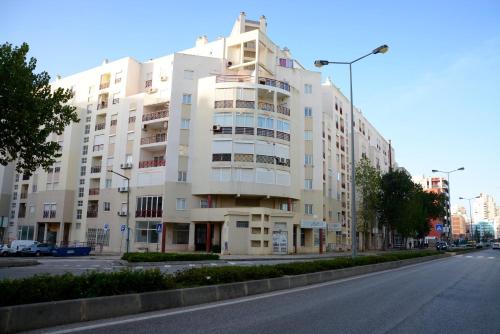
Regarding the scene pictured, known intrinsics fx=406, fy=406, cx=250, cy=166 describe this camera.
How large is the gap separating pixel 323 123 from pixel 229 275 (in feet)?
163

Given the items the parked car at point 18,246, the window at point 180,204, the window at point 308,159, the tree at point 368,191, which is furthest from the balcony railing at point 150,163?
the tree at point 368,191

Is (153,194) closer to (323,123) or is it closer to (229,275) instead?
(323,123)

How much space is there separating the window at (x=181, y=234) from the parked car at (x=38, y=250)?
12853 millimetres

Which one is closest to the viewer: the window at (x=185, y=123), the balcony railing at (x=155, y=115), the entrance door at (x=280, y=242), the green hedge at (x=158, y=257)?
the green hedge at (x=158, y=257)

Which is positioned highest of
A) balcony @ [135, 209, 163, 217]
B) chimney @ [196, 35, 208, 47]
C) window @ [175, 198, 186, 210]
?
chimney @ [196, 35, 208, 47]

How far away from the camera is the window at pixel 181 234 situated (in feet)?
153

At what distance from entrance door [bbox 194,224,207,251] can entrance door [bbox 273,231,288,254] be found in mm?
8662

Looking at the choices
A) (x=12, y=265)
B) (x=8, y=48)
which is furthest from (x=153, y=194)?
(x=8, y=48)

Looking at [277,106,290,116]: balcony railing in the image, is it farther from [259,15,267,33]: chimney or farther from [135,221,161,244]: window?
[135,221,161,244]: window

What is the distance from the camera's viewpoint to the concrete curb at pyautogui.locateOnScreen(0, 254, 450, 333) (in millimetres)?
6020

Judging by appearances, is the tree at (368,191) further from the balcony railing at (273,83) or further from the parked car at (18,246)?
the parked car at (18,246)

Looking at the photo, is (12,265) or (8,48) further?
(12,265)

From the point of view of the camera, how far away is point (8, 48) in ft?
65.5

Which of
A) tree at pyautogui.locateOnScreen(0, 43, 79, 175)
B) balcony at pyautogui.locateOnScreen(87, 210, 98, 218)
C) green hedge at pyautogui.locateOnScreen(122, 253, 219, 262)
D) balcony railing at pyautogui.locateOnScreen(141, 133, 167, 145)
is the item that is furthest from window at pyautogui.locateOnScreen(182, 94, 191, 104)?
tree at pyautogui.locateOnScreen(0, 43, 79, 175)
